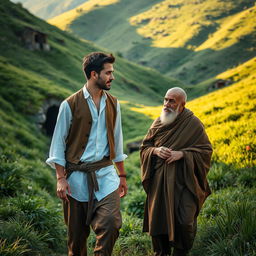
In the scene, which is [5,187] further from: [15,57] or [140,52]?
[140,52]

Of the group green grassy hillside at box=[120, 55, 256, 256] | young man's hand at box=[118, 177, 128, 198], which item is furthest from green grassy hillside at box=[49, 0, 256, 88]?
young man's hand at box=[118, 177, 128, 198]

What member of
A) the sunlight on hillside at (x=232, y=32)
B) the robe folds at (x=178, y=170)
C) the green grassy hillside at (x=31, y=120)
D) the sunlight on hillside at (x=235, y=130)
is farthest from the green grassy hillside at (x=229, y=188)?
the sunlight on hillside at (x=232, y=32)

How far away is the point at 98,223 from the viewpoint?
3.90 m

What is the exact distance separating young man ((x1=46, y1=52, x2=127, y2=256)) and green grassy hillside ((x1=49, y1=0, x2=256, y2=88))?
2655 inches

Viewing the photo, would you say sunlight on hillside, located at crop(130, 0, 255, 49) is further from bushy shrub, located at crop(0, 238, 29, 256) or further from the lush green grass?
bushy shrub, located at crop(0, 238, 29, 256)

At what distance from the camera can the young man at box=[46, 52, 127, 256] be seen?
411 centimetres

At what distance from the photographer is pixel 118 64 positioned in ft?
168

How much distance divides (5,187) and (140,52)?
9691 cm

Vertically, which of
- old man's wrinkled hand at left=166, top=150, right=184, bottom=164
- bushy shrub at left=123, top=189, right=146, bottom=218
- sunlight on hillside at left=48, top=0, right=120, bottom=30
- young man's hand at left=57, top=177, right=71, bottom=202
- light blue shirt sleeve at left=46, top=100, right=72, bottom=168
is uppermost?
sunlight on hillside at left=48, top=0, right=120, bottom=30

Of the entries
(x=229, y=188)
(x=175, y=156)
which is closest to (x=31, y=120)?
(x=229, y=188)

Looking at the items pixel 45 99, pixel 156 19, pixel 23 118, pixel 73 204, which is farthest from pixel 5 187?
pixel 156 19

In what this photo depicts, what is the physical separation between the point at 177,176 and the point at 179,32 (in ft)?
337

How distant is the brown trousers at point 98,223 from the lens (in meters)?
3.86

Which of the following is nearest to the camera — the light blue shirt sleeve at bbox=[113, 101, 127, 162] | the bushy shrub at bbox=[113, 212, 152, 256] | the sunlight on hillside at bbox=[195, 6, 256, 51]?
the light blue shirt sleeve at bbox=[113, 101, 127, 162]
